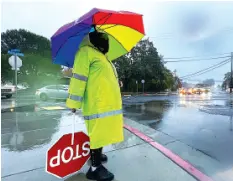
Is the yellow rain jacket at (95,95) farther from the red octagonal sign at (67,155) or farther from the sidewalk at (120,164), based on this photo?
the sidewalk at (120,164)

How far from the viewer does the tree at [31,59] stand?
34.8 m

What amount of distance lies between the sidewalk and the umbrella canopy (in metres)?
1.68

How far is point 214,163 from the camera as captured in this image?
3.62 m

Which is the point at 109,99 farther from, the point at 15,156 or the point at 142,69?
the point at 142,69

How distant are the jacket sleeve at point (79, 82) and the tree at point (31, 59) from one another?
1367 inches

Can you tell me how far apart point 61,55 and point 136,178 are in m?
2.04

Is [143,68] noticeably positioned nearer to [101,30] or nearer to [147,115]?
[147,115]

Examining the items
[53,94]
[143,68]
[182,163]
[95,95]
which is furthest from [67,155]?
[143,68]

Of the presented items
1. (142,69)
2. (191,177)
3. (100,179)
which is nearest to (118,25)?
(100,179)

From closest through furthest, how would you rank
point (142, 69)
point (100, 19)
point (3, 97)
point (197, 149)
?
point (100, 19)
point (197, 149)
point (3, 97)
point (142, 69)

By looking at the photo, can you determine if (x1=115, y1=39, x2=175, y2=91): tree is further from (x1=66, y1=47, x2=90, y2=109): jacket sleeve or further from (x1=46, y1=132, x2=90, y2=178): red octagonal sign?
(x1=66, y1=47, x2=90, y2=109): jacket sleeve

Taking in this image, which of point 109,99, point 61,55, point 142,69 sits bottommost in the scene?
point 109,99

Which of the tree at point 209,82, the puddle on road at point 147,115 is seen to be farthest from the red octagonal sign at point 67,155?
the tree at point 209,82

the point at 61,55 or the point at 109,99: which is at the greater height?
the point at 61,55
